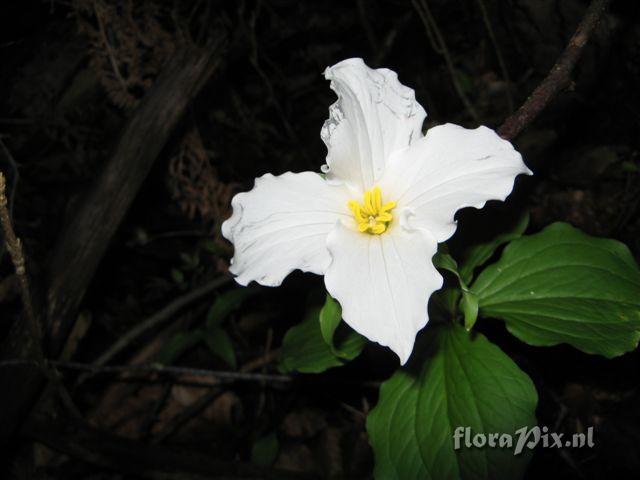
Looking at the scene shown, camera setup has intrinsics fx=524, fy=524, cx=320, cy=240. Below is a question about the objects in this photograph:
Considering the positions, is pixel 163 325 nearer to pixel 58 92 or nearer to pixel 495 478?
pixel 58 92

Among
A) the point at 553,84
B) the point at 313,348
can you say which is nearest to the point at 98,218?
the point at 313,348

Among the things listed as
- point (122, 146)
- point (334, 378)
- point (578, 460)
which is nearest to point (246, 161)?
point (122, 146)

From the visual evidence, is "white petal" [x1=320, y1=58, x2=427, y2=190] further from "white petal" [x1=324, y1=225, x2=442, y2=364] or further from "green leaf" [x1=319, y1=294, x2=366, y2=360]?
"green leaf" [x1=319, y1=294, x2=366, y2=360]

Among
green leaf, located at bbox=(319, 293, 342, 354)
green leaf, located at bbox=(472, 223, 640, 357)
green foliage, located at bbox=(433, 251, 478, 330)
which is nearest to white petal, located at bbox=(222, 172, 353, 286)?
green leaf, located at bbox=(319, 293, 342, 354)

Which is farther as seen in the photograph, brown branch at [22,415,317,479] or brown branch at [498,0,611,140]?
brown branch at [22,415,317,479]

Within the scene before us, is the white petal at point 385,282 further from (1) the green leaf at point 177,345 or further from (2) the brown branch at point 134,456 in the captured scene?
(1) the green leaf at point 177,345
